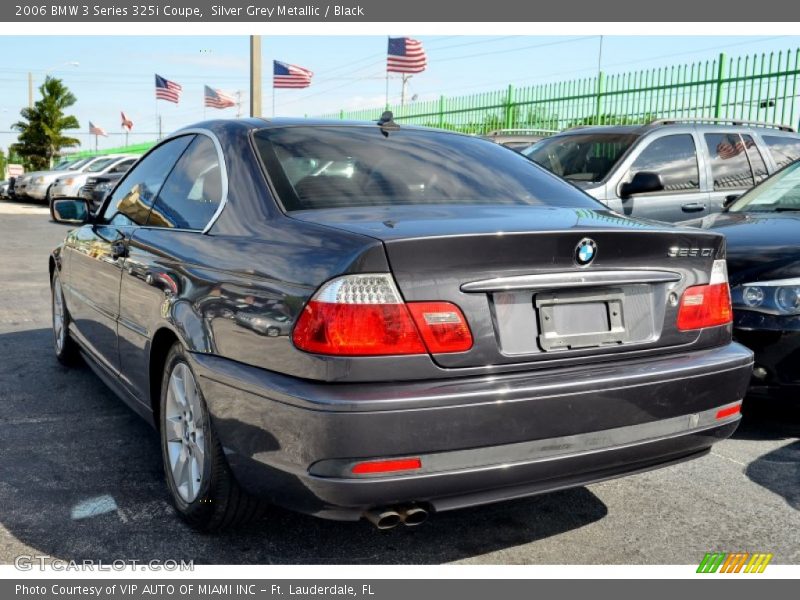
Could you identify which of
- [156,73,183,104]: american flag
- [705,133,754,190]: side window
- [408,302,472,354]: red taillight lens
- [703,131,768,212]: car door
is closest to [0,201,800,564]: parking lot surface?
[408,302,472,354]: red taillight lens

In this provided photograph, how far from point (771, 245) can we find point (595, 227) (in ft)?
6.84

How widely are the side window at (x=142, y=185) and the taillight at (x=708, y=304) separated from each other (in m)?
2.32

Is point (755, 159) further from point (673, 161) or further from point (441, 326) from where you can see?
point (441, 326)

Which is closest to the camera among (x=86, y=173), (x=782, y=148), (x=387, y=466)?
(x=387, y=466)

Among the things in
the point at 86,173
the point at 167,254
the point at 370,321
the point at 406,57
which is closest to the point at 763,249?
the point at 370,321

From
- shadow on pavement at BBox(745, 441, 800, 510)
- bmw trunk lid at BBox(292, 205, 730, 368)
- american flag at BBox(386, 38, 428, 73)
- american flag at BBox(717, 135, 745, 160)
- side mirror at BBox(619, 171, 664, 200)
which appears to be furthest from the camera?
american flag at BBox(386, 38, 428, 73)

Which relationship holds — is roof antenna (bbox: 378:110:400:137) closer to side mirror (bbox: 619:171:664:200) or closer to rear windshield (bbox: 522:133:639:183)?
side mirror (bbox: 619:171:664:200)

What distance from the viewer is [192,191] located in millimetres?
3742

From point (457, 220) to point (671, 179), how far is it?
5.61m

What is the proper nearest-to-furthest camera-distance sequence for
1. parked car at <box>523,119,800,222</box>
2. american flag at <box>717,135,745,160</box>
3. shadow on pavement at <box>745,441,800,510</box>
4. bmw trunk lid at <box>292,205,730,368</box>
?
1. bmw trunk lid at <box>292,205,730,368</box>
2. shadow on pavement at <box>745,441,800,510</box>
3. parked car at <box>523,119,800,222</box>
4. american flag at <box>717,135,745,160</box>

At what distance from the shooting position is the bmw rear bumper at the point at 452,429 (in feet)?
8.20

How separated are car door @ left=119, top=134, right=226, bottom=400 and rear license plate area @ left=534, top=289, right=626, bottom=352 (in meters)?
1.27

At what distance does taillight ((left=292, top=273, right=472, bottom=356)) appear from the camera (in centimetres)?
255

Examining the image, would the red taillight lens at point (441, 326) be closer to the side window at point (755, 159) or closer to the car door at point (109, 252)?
the car door at point (109, 252)
